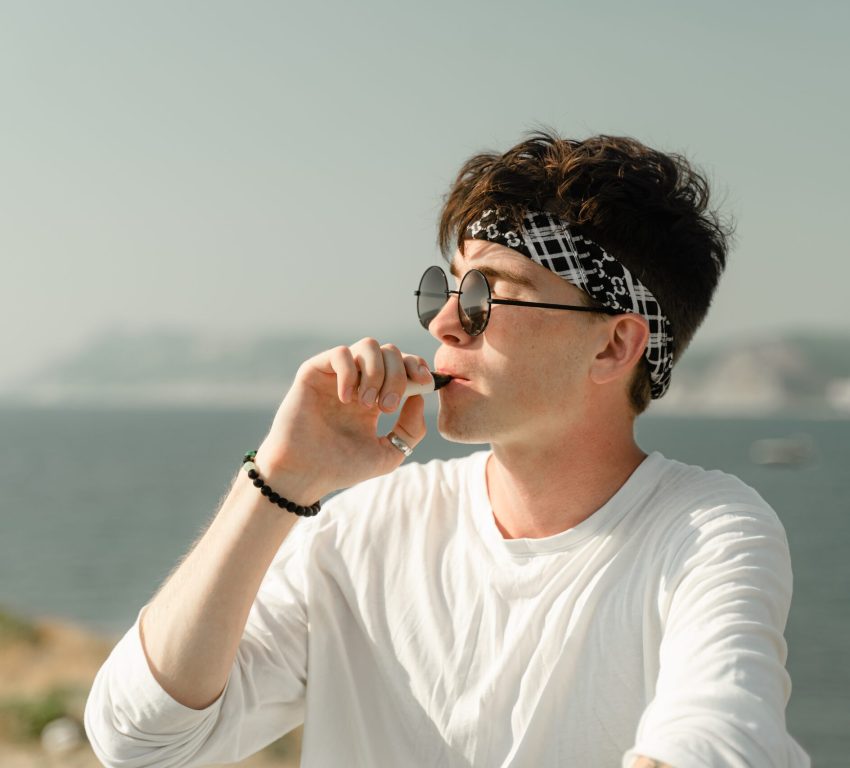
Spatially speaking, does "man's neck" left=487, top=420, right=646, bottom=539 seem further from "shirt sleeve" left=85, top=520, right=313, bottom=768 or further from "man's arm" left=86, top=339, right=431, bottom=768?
"shirt sleeve" left=85, top=520, right=313, bottom=768

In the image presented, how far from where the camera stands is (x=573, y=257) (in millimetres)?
2717

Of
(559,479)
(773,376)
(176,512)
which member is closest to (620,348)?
(559,479)

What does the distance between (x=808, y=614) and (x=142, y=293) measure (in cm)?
11881

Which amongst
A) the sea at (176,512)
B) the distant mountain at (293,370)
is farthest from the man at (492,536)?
the distant mountain at (293,370)

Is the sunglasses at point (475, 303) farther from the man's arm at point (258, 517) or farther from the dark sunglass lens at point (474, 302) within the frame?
the man's arm at point (258, 517)

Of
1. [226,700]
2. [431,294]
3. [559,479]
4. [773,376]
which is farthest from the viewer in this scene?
[773,376]

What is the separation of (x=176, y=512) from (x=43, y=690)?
244 feet

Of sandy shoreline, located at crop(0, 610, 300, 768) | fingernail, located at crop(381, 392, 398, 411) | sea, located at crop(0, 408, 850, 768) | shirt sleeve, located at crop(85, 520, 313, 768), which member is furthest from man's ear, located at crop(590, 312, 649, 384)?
sea, located at crop(0, 408, 850, 768)

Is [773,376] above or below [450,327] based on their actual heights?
below

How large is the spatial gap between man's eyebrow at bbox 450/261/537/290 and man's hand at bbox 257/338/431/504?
36 cm

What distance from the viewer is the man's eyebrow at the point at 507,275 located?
8.91ft

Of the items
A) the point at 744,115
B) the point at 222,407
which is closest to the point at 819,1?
the point at 744,115

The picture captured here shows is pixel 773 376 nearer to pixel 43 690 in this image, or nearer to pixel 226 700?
pixel 43 690

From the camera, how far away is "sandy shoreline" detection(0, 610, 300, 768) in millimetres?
9828
